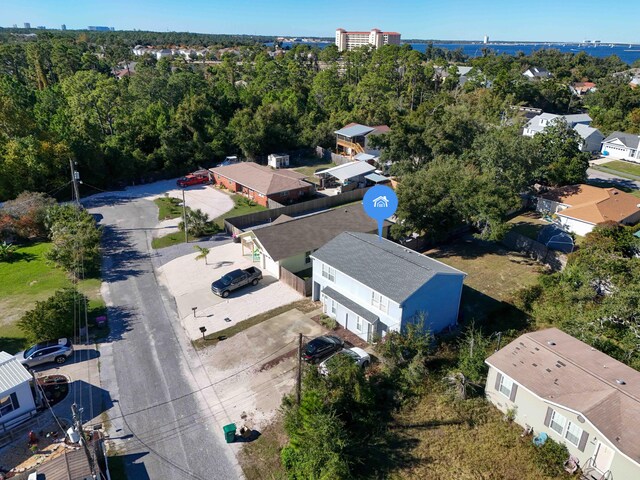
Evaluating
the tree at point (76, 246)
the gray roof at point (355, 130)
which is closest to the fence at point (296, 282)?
the tree at point (76, 246)

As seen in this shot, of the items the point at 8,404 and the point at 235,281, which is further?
the point at 235,281

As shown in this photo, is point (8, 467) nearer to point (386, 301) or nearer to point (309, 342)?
point (309, 342)

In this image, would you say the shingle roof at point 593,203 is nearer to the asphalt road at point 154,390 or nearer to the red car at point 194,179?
the asphalt road at point 154,390

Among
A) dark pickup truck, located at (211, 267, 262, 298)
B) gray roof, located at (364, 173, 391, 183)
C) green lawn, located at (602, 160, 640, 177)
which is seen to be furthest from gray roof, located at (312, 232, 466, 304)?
green lawn, located at (602, 160, 640, 177)

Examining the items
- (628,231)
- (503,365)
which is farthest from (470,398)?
(628,231)

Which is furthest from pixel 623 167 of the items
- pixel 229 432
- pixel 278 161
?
pixel 229 432

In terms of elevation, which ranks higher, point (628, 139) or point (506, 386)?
point (628, 139)

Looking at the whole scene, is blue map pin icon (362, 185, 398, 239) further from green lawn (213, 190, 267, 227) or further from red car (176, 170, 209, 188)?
A: red car (176, 170, 209, 188)

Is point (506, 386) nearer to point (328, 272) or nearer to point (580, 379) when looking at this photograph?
point (580, 379)
